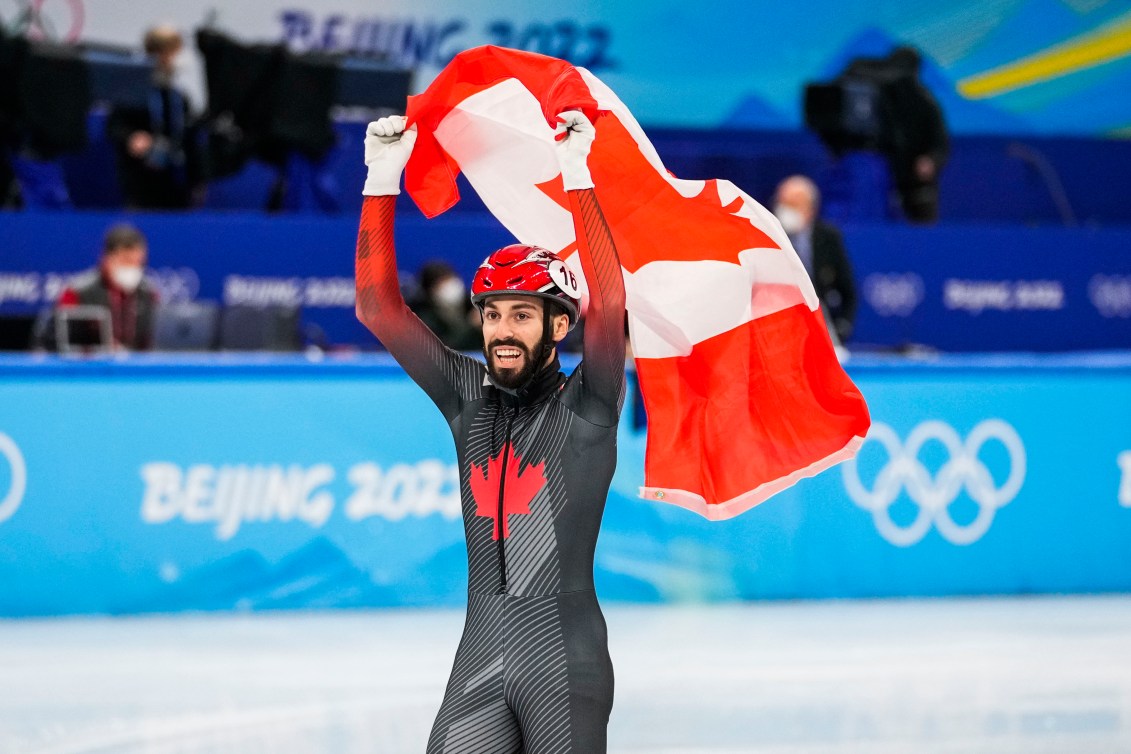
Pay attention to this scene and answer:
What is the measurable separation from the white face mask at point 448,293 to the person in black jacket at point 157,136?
2.50m

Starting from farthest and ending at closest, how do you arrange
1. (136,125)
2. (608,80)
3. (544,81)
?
(608,80), (136,125), (544,81)

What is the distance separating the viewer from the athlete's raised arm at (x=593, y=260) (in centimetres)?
382

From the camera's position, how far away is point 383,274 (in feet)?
13.3

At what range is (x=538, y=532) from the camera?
3871mm

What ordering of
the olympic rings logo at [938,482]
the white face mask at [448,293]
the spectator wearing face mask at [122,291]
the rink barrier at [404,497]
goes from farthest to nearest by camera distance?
the white face mask at [448,293]
the spectator wearing face mask at [122,291]
the olympic rings logo at [938,482]
the rink barrier at [404,497]

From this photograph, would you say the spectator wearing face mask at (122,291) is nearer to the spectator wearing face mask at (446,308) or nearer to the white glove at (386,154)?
the spectator wearing face mask at (446,308)

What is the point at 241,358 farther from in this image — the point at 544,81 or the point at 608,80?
the point at 608,80

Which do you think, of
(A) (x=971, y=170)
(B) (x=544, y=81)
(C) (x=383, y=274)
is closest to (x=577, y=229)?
(C) (x=383, y=274)

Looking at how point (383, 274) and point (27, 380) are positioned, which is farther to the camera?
point (27, 380)

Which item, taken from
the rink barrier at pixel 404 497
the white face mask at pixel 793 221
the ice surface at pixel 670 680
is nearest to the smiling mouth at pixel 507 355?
the ice surface at pixel 670 680

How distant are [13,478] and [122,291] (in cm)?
211

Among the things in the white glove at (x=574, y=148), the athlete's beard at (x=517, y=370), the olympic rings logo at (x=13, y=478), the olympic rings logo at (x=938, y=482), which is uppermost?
the white glove at (x=574, y=148)

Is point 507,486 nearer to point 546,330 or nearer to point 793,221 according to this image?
point 546,330

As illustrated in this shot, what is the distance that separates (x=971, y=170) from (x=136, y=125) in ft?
24.0
